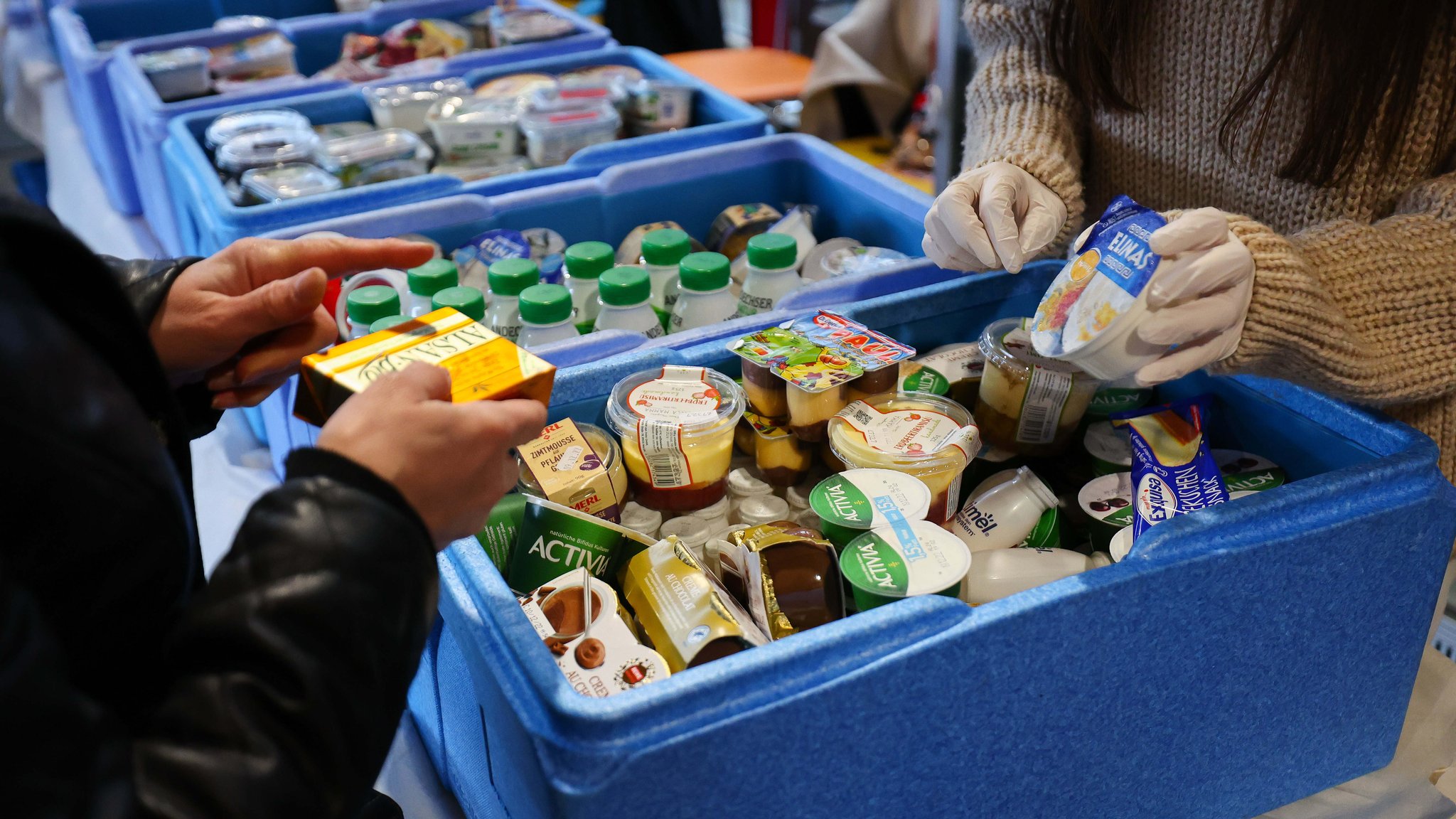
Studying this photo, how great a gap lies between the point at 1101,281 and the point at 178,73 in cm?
196

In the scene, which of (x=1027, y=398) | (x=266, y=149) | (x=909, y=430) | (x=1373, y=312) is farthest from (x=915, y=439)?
(x=266, y=149)

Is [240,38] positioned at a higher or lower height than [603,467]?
higher

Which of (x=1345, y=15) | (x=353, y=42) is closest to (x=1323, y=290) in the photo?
(x=1345, y=15)

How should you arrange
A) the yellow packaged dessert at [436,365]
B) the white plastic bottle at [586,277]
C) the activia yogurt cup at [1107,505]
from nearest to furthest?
the yellow packaged dessert at [436,365]
the activia yogurt cup at [1107,505]
the white plastic bottle at [586,277]

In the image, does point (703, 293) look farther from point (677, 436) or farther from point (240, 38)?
point (240, 38)

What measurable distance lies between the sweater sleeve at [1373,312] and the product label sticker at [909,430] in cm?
22

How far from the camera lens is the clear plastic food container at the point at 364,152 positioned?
5.78 ft

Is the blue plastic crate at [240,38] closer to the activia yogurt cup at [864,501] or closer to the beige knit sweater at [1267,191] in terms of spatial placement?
the beige knit sweater at [1267,191]

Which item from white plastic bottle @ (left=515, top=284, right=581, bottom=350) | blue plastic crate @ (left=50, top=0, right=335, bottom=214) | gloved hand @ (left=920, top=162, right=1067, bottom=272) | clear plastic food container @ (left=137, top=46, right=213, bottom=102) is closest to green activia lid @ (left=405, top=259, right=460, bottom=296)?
white plastic bottle @ (left=515, top=284, right=581, bottom=350)

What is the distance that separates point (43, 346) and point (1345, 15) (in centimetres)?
94

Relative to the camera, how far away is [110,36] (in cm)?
260

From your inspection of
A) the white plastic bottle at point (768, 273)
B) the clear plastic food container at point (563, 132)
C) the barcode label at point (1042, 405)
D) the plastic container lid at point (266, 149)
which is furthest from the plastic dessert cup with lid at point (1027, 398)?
the plastic container lid at point (266, 149)

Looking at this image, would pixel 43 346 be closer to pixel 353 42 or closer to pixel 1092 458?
pixel 1092 458

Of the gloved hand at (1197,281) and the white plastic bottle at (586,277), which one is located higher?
the gloved hand at (1197,281)
